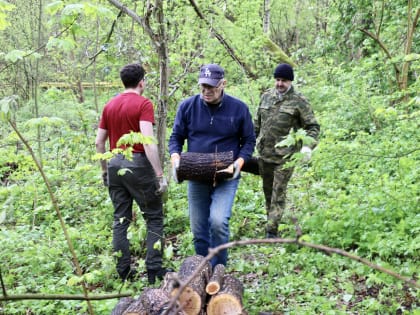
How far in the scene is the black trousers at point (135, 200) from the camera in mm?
4645

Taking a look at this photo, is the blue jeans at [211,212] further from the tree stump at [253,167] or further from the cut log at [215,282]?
the tree stump at [253,167]

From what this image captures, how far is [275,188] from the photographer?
5637mm

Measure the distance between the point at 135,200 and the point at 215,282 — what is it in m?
1.47

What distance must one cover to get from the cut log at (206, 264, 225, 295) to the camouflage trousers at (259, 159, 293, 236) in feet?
5.78

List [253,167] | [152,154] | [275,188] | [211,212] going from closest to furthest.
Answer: [211,212] < [152,154] < [275,188] < [253,167]

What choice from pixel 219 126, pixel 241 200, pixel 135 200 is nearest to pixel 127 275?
pixel 135 200

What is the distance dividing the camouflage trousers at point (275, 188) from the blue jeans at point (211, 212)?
1186 millimetres

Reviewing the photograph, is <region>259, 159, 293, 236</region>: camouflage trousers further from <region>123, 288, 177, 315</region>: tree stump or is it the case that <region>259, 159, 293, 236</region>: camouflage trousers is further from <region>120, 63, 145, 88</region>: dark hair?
<region>123, 288, 177, 315</region>: tree stump

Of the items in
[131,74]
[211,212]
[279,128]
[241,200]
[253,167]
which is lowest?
[241,200]

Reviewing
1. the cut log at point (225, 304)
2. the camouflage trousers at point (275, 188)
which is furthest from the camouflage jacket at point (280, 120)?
the cut log at point (225, 304)

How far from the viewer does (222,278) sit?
4047mm

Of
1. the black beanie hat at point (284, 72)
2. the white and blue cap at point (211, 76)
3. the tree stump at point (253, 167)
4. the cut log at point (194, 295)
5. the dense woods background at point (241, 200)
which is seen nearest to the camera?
the cut log at point (194, 295)

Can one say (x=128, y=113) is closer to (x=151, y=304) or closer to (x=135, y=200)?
(x=135, y=200)

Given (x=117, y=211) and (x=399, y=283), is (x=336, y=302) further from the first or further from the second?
(x=117, y=211)
